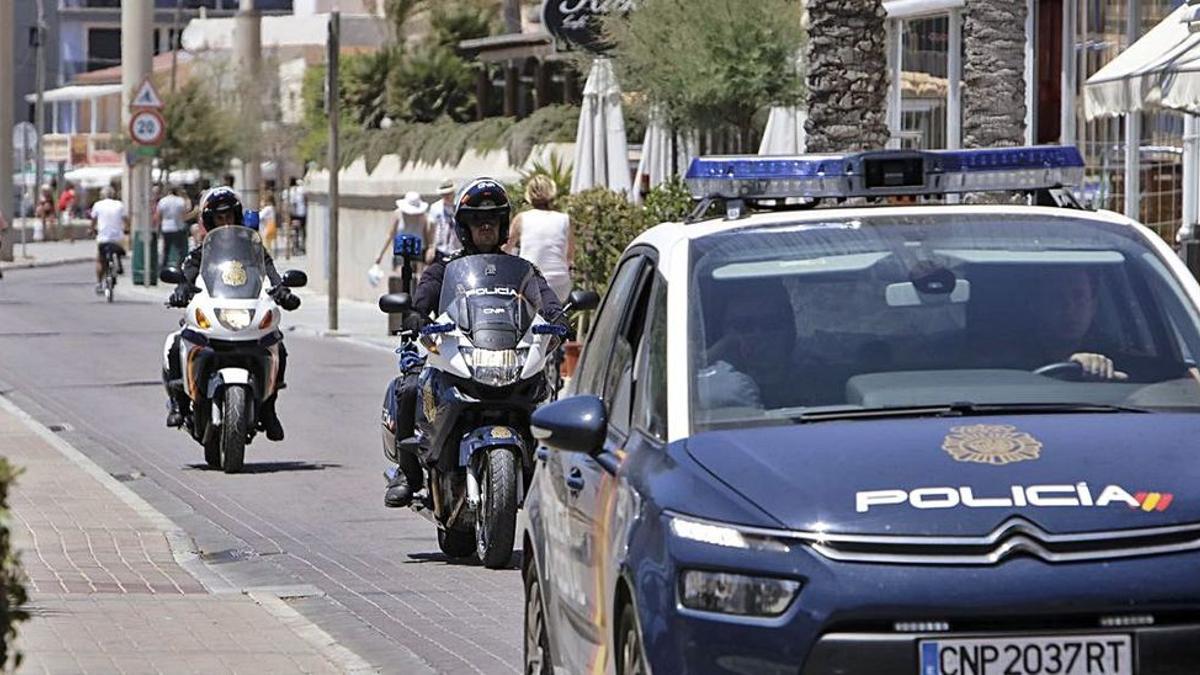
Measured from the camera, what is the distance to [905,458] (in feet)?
19.7

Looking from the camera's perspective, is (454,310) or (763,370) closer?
(763,370)

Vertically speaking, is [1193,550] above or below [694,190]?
below

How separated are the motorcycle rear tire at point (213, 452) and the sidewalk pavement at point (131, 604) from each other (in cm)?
188

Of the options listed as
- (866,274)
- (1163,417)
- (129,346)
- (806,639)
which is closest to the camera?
(806,639)

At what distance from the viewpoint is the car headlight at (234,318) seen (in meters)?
17.5

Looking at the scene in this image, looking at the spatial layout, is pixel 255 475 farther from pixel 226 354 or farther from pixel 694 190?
pixel 694 190

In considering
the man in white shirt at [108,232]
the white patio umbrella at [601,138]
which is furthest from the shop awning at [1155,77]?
the man in white shirt at [108,232]

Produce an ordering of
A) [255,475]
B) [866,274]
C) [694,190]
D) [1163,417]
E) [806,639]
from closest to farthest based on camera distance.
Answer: [806,639], [1163,417], [866,274], [694,190], [255,475]

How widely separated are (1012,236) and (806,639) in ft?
5.97

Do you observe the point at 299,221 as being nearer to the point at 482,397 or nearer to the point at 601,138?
the point at 601,138

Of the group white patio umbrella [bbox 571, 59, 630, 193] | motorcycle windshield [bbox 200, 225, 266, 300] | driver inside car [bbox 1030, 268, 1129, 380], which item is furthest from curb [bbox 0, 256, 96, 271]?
driver inside car [bbox 1030, 268, 1129, 380]

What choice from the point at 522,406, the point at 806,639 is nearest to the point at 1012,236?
the point at 806,639

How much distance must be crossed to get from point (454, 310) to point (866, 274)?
19.0 ft

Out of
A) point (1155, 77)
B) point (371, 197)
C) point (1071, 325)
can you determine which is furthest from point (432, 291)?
point (371, 197)
